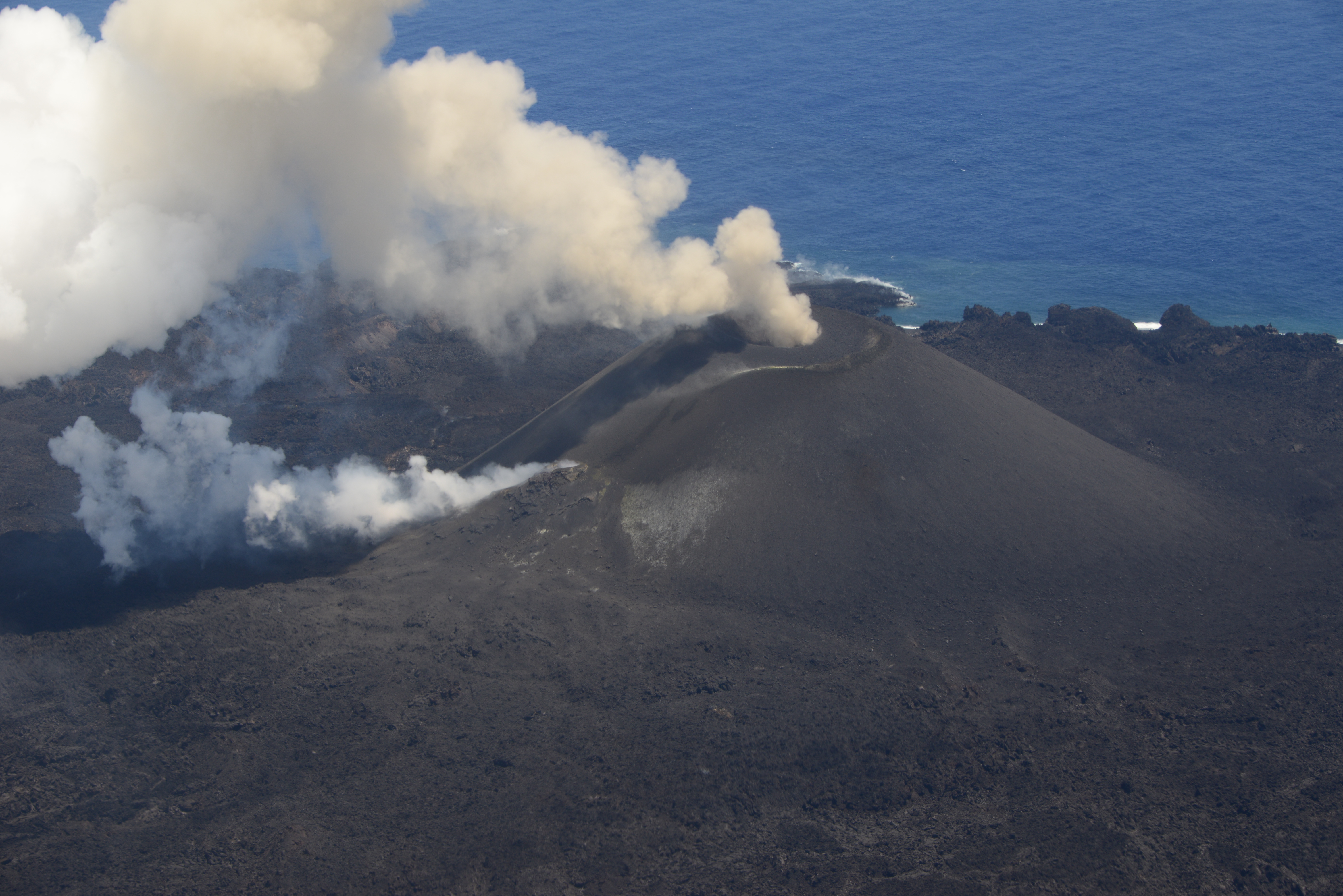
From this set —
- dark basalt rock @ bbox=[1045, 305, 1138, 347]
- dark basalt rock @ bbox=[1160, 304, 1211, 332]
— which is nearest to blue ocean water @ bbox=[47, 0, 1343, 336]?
dark basalt rock @ bbox=[1045, 305, 1138, 347]

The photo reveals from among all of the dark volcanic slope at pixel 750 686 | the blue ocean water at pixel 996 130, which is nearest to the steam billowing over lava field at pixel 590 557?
the dark volcanic slope at pixel 750 686

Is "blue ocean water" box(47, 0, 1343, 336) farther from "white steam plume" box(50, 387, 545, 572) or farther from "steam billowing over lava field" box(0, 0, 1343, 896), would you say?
"white steam plume" box(50, 387, 545, 572)

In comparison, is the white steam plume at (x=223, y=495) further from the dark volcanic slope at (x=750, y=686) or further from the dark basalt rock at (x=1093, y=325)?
the dark basalt rock at (x=1093, y=325)

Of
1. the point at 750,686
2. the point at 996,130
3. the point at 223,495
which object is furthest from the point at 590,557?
the point at 996,130

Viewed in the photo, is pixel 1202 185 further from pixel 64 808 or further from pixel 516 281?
pixel 64 808

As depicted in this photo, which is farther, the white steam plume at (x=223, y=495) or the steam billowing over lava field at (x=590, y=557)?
the white steam plume at (x=223, y=495)

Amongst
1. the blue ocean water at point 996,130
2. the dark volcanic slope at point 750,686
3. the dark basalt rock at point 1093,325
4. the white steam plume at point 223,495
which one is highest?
the blue ocean water at point 996,130
